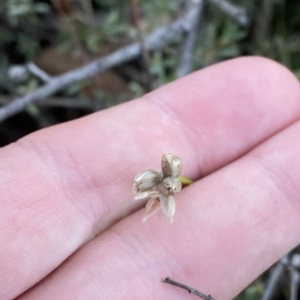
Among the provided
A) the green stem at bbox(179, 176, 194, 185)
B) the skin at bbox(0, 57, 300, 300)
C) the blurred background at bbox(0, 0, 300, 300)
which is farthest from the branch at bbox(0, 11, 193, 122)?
the green stem at bbox(179, 176, 194, 185)

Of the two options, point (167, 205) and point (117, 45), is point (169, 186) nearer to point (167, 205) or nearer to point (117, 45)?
point (167, 205)

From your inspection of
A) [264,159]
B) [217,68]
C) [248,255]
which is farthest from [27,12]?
[248,255]

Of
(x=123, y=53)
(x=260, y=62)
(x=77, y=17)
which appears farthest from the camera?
(x=77, y=17)

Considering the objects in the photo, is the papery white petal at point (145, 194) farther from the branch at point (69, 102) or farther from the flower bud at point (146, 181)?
the branch at point (69, 102)

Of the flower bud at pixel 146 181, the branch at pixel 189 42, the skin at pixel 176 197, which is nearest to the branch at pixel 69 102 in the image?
the branch at pixel 189 42

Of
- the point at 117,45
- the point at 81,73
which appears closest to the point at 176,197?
the point at 81,73

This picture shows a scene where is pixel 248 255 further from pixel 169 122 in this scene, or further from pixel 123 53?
pixel 123 53

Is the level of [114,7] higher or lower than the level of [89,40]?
higher
